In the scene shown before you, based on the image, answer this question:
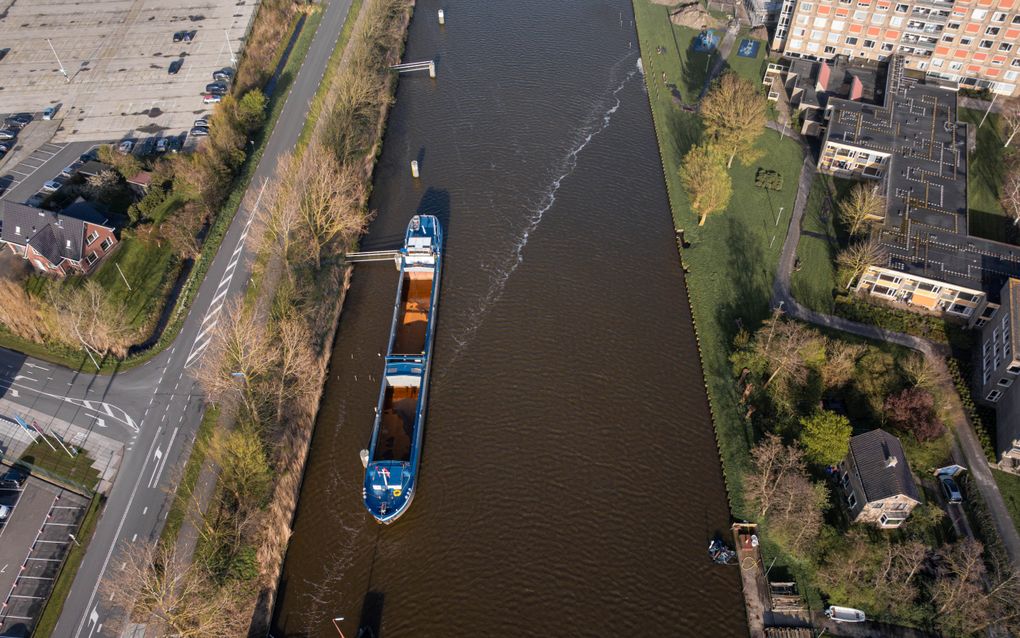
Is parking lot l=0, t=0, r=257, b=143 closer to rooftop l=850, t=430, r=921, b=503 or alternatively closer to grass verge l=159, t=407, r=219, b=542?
grass verge l=159, t=407, r=219, b=542

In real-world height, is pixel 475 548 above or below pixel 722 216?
below

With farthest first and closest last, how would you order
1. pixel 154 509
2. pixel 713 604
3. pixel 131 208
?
pixel 131 208
pixel 154 509
pixel 713 604

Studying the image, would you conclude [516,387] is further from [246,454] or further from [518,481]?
[246,454]

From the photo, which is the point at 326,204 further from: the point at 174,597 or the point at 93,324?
the point at 174,597

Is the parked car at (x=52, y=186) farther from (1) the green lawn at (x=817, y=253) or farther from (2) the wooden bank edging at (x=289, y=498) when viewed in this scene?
(1) the green lawn at (x=817, y=253)

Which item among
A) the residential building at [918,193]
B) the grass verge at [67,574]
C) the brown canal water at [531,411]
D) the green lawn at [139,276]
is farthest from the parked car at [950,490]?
the green lawn at [139,276]

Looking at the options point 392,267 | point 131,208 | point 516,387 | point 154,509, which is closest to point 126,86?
point 131,208

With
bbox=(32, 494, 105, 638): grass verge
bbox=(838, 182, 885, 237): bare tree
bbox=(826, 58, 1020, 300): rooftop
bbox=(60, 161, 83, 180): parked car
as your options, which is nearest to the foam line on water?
bbox=(826, 58, 1020, 300): rooftop
